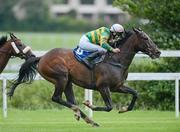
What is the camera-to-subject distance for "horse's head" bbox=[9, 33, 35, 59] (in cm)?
1680

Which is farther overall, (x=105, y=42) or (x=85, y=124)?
(x=85, y=124)

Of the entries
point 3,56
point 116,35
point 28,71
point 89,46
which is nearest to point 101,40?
point 89,46

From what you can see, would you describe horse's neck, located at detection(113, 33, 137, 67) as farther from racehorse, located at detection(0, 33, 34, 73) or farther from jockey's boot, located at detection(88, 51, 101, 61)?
racehorse, located at detection(0, 33, 34, 73)

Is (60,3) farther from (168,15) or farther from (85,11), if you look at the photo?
(168,15)

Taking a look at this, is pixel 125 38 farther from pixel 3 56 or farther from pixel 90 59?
pixel 3 56

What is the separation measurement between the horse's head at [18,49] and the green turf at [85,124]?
127 cm

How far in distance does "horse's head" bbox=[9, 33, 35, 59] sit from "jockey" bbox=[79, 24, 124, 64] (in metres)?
1.20

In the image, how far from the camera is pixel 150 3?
20.9 m

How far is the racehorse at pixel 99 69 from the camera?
635 inches

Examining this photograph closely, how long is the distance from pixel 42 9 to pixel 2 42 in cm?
7581

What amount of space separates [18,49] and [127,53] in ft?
6.83

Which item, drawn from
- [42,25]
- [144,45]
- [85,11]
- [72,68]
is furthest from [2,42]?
[85,11]

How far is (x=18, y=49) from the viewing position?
1680 cm

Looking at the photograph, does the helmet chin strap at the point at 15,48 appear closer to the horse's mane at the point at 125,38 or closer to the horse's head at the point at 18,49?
the horse's head at the point at 18,49
